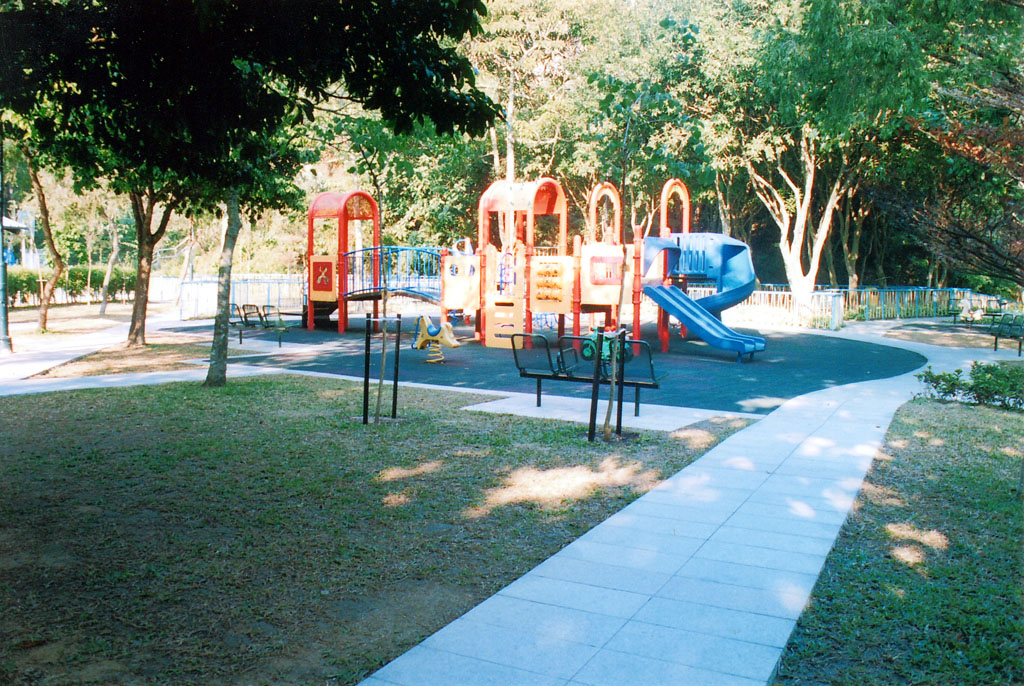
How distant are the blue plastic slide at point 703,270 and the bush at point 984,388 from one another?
22.0ft

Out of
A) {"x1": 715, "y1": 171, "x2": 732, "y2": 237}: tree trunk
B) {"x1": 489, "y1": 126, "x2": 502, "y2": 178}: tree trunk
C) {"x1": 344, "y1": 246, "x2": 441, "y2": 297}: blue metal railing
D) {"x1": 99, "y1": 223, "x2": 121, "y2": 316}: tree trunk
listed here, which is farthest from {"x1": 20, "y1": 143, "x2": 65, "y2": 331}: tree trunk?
{"x1": 715, "y1": 171, "x2": 732, "y2": 237}: tree trunk

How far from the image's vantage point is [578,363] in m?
12.7

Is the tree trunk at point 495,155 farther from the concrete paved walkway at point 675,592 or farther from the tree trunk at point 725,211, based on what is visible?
the concrete paved walkway at point 675,592

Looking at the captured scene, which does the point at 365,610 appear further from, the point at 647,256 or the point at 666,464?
the point at 647,256

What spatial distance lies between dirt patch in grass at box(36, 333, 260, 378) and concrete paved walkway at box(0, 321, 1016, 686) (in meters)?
10.9

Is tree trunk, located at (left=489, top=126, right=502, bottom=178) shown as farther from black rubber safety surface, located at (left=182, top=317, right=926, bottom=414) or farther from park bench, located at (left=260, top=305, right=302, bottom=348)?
black rubber safety surface, located at (left=182, top=317, right=926, bottom=414)

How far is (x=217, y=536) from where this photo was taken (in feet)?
18.9

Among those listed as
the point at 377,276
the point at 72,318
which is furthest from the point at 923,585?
the point at 72,318

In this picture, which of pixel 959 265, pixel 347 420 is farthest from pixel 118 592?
pixel 959 265

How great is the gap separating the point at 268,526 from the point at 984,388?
10.1 meters

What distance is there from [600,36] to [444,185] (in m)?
9.83

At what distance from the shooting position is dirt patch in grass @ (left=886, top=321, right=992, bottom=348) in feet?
73.9

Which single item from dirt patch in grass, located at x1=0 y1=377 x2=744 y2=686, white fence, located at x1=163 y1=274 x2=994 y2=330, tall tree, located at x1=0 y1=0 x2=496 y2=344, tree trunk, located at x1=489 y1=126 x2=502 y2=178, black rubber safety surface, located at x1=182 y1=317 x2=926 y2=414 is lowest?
dirt patch in grass, located at x1=0 y1=377 x2=744 y2=686

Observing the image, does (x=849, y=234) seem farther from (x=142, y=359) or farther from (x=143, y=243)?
(x=142, y=359)
